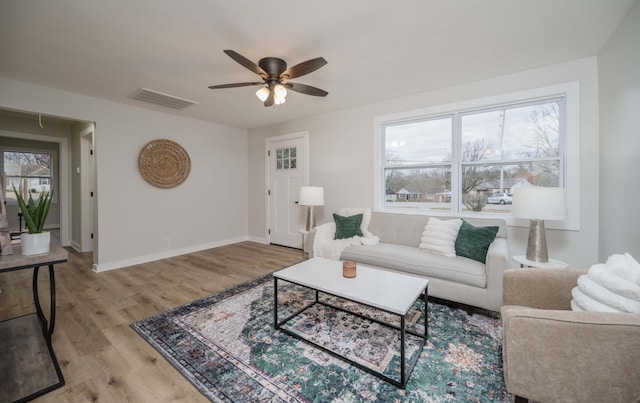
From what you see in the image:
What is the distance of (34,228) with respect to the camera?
1.72 metres

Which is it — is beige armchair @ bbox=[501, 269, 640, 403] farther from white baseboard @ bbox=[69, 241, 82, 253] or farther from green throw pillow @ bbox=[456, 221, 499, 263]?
white baseboard @ bbox=[69, 241, 82, 253]

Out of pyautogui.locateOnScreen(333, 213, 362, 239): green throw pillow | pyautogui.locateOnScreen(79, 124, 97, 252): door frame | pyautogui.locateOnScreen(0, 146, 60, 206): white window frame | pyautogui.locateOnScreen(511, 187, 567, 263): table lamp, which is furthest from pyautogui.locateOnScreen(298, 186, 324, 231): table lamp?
pyautogui.locateOnScreen(0, 146, 60, 206): white window frame

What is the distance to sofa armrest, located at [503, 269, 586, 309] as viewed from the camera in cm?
151

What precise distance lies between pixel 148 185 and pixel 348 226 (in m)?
3.23

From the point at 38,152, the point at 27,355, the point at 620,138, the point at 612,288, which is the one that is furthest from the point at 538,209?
the point at 38,152

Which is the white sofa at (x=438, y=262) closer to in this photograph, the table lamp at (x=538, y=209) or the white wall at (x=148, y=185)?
the table lamp at (x=538, y=209)

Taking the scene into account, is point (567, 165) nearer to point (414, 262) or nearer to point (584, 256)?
point (584, 256)

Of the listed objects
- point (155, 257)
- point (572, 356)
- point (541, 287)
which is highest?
point (541, 287)

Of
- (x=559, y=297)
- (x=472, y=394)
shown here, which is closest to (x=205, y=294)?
(x=472, y=394)

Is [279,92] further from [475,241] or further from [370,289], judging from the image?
[475,241]

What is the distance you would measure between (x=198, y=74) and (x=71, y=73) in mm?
1340

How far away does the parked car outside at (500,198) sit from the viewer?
2.91 meters

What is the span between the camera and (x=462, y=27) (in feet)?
6.46

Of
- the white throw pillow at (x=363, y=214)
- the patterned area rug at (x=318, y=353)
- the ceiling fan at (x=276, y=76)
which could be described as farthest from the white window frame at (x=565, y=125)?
the ceiling fan at (x=276, y=76)
